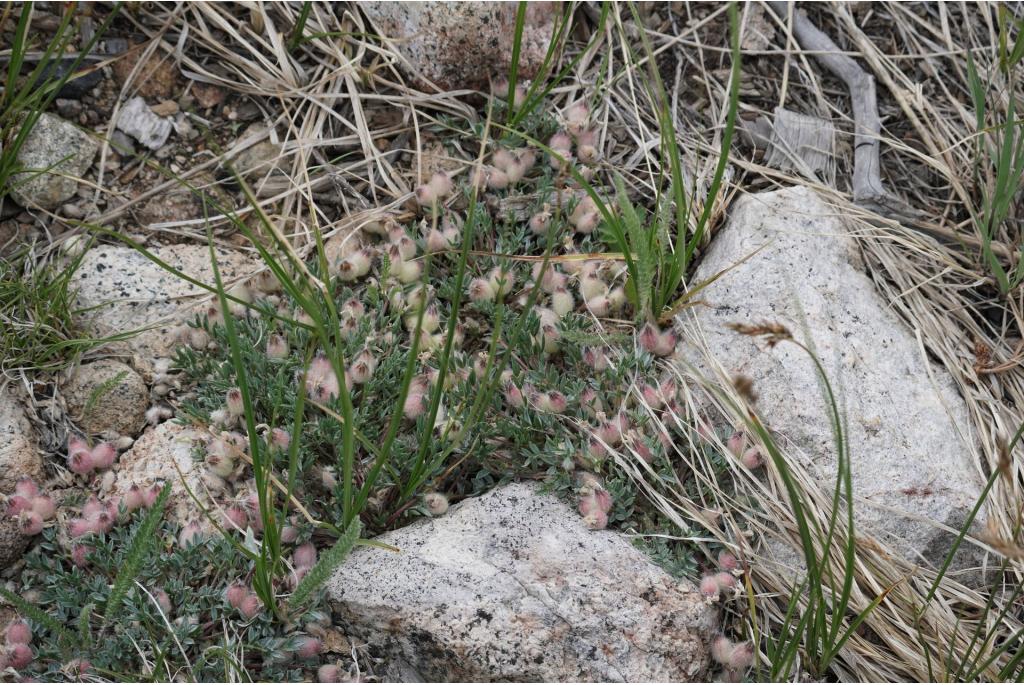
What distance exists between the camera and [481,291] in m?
3.54

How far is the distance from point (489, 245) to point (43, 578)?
2031 mm

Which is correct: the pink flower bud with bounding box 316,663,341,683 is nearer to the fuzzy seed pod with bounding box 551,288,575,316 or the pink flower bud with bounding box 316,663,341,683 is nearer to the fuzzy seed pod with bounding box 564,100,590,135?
the fuzzy seed pod with bounding box 551,288,575,316

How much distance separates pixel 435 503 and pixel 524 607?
1.59 ft

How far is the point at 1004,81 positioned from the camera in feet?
13.1

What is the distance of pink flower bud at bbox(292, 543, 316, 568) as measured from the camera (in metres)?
3.08

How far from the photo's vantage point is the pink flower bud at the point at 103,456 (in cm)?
334

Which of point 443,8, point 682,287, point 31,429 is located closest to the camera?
point 31,429

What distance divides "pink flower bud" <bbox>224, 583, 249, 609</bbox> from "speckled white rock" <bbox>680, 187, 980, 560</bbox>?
1.81m

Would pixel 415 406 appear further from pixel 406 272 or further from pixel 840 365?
pixel 840 365

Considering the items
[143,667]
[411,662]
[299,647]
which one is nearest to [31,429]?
[143,667]

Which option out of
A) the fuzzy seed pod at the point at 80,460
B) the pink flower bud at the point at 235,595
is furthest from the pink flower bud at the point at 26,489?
the pink flower bud at the point at 235,595

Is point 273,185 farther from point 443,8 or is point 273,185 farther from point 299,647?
point 299,647

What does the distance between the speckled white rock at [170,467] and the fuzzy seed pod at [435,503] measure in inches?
31.1

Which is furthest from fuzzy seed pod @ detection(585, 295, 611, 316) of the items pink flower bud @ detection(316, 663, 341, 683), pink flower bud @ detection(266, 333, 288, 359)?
pink flower bud @ detection(316, 663, 341, 683)
